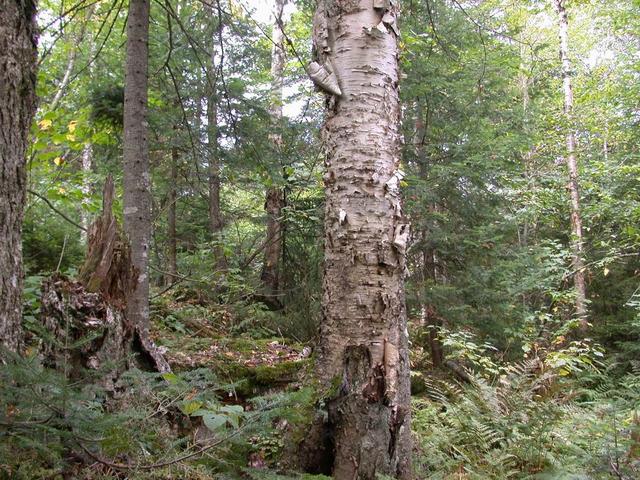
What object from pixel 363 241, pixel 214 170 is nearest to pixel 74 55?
pixel 214 170

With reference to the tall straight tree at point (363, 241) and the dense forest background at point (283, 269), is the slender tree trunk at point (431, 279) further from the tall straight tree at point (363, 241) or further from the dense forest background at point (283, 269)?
the tall straight tree at point (363, 241)

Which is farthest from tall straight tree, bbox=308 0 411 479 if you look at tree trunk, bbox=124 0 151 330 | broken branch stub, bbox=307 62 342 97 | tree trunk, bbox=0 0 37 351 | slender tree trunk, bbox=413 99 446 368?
slender tree trunk, bbox=413 99 446 368

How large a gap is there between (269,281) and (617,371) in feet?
28.0

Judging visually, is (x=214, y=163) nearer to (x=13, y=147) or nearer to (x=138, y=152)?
(x=138, y=152)

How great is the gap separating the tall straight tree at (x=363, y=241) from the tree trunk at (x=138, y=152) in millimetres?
2757

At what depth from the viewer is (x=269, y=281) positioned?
31.4 feet

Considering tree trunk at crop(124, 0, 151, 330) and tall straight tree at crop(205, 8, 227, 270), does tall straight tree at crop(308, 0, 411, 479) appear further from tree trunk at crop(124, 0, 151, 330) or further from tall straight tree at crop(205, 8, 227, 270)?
tall straight tree at crop(205, 8, 227, 270)

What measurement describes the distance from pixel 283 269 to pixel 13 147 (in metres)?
7.02

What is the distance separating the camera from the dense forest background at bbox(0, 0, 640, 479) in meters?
1.92

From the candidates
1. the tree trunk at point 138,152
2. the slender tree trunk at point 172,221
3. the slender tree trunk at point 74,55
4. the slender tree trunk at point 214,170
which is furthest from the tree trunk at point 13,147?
the slender tree trunk at point 172,221

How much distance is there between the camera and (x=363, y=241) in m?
2.48

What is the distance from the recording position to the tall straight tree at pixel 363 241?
2.29 meters

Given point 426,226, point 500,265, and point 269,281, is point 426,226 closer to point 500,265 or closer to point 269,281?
point 500,265

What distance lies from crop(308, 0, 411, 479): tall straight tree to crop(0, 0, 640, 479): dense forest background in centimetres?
23
